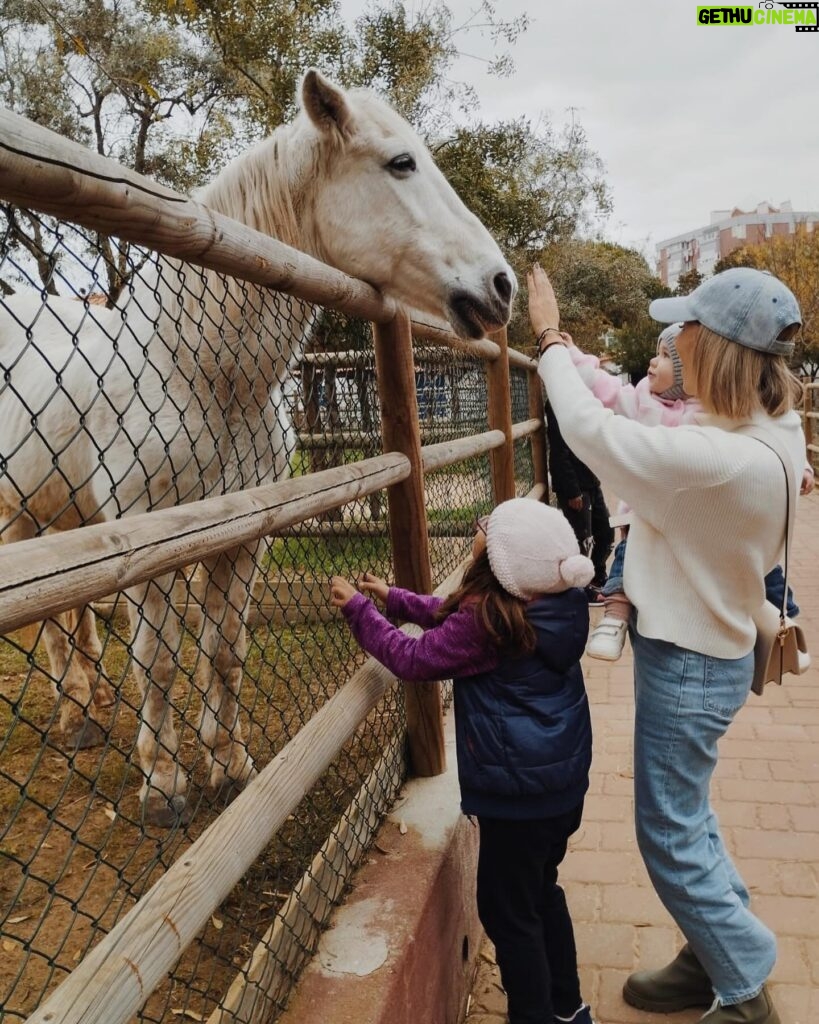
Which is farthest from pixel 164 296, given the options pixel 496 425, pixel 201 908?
pixel 496 425

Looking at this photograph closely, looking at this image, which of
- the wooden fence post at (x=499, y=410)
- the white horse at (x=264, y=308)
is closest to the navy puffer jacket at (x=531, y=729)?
the white horse at (x=264, y=308)

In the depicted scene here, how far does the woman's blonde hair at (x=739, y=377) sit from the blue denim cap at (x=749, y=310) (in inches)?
1.0

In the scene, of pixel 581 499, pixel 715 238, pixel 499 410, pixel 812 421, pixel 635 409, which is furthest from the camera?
pixel 715 238

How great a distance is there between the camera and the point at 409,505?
272 centimetres

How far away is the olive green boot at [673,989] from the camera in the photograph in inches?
91.7

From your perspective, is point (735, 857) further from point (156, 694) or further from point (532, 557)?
point (156, 694)

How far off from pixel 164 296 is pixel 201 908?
6.62 ft

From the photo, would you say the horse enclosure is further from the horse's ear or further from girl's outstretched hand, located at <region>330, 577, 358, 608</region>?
girl's outstretched hand, located at <region>330, 577, 358, 608</region>

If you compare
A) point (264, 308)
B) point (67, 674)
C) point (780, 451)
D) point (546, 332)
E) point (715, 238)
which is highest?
point (715, 238)

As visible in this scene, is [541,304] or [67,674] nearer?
[541,304]

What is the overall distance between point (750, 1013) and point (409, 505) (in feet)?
5.65

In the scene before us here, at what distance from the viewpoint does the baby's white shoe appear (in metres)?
2.10

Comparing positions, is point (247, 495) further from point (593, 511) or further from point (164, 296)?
point (593, 511)

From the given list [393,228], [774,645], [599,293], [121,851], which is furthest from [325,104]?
[599,293]
